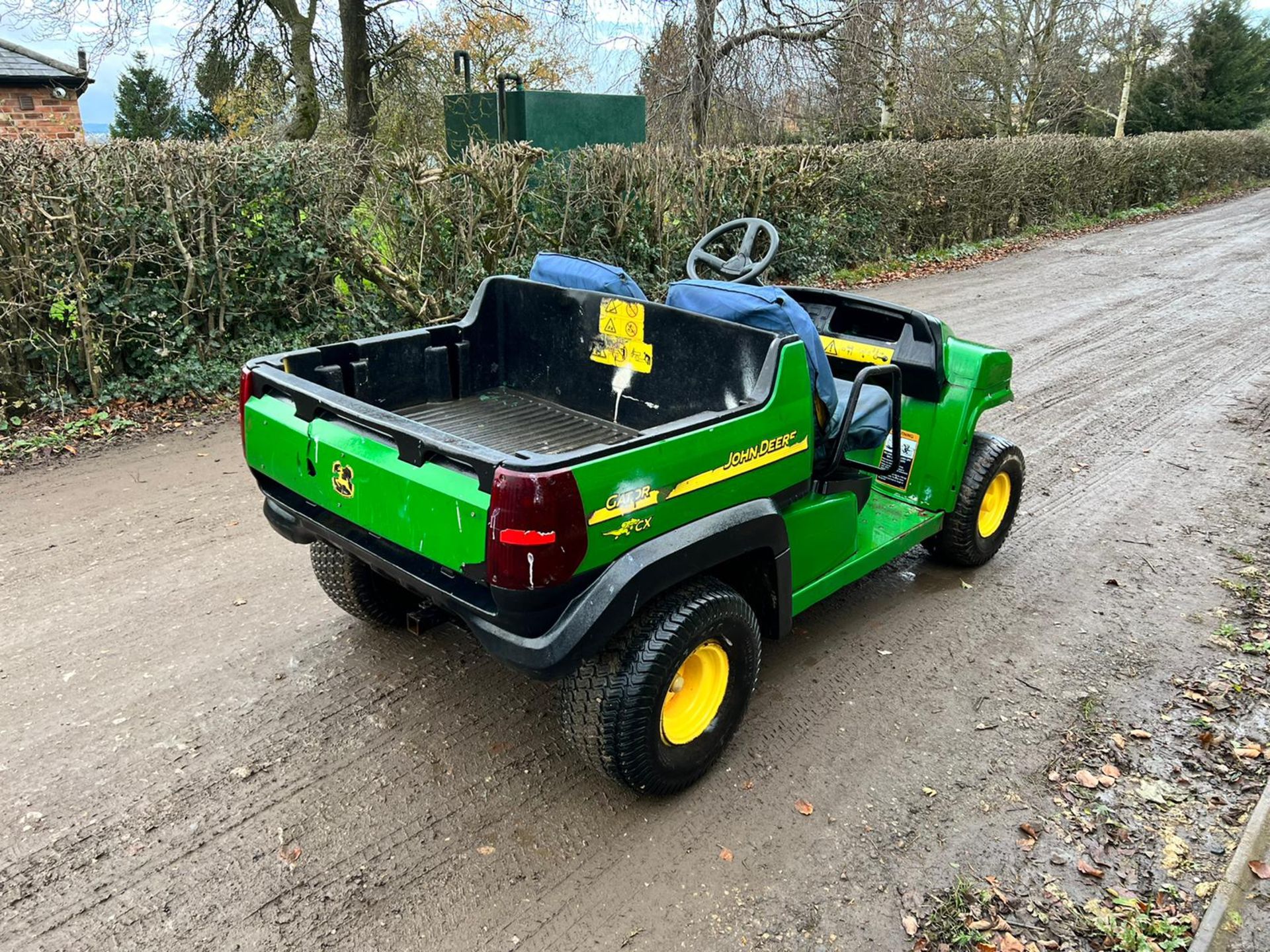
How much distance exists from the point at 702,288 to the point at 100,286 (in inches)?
185

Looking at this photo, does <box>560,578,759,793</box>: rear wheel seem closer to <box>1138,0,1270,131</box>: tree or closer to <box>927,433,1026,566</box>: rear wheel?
<box>927,433,1026,566</box>: rear wheel

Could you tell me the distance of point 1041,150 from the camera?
680 inches

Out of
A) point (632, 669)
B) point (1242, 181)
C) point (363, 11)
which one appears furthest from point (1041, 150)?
point (632, 669)

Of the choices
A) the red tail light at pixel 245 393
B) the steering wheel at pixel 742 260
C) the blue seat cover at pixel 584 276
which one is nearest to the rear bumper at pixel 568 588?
the red tail light at pixel 245 393

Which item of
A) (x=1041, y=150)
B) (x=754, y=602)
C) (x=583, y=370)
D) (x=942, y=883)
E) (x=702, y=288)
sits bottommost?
(x=942, y=883)

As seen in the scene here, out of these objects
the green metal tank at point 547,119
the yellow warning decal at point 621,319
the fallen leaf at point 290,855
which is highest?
the green metal tank at point 547,119

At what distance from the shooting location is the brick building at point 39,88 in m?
13.4

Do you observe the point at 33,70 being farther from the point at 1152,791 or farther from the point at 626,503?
the point at 1152,791

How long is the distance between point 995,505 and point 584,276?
7.84 ft

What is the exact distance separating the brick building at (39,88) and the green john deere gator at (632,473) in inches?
516

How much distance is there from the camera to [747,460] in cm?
287

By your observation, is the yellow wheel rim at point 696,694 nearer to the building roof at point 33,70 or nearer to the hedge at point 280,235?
the hedge at point 280,235

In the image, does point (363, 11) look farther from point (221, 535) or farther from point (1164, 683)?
point (1164, 683)

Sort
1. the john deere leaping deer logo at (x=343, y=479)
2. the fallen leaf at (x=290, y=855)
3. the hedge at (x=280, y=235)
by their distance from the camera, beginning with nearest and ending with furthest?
1. the fallen leaf at (x=290, y=855)
2. the john deere leaping deer logo at (x=343, y=479)
3. the hedge at (x=280, y=235)
